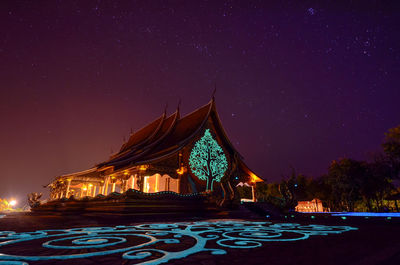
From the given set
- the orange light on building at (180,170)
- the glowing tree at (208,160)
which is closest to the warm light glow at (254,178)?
the glowing tree at (208,160)

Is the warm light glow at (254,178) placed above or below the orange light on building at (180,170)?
below

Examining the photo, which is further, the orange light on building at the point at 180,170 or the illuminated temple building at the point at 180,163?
the orange light on building at the point at 180,170

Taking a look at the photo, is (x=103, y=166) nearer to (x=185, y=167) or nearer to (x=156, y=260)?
(x=185, y=167)

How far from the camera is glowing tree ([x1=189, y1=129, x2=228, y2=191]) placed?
12938 mm

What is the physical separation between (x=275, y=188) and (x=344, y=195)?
15856mm

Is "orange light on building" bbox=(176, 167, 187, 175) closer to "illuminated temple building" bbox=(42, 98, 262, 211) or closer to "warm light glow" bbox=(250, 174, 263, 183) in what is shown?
"illuminated temple building" bbox=(42, 98, 262, 211)

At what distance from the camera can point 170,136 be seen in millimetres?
14250

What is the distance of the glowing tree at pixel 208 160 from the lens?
A: 12.9 meters

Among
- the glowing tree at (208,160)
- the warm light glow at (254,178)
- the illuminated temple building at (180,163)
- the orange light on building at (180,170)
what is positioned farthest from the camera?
the warm light glow at (254,178)

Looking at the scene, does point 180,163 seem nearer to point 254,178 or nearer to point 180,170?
point 180,170

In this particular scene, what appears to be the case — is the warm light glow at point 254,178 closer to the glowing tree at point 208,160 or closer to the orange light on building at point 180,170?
the glowing tree at point 208,160

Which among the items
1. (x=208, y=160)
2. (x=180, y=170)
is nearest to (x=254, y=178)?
(x=208, y=160)

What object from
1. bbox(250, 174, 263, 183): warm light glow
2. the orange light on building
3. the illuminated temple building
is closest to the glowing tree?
the illuminated temple building

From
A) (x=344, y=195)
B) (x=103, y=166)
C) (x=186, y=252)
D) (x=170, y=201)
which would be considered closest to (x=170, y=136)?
(x=103, y=166)
